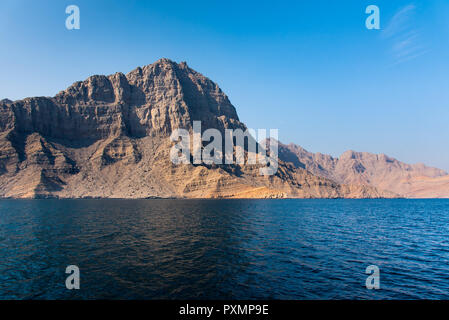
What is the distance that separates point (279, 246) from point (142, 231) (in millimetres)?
23715

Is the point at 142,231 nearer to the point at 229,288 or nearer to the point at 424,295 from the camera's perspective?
the point at 229,288

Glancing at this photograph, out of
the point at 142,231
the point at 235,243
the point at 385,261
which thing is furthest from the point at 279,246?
the point at 142,231
